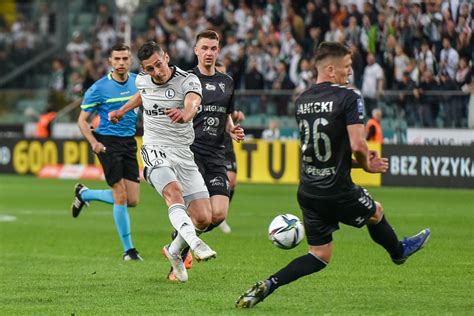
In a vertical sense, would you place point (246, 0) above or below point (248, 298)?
above

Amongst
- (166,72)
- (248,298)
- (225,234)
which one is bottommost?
(225,234)

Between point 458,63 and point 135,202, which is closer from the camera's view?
point 135,202

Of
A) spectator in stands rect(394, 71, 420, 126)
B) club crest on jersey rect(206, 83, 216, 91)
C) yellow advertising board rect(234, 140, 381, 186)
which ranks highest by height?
club crest on jersey rect(206, 83, 216, 91)

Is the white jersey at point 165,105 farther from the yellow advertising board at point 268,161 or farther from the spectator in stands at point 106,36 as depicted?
the spectator in stands at point 106,36

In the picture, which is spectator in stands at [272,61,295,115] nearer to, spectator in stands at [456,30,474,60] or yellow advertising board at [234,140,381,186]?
yellow advertising board at [234,140,381,186]

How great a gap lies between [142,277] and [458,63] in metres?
16.2

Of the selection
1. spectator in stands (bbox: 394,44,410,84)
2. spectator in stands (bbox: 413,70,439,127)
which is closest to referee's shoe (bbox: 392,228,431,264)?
spectator in stands (bbox: 413,70,439,127)

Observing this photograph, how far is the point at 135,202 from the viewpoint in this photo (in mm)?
14055

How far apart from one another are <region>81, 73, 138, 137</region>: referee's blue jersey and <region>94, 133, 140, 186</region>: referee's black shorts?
84 mm

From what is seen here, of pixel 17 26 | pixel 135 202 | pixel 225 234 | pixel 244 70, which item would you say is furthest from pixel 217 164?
pixel 17 26

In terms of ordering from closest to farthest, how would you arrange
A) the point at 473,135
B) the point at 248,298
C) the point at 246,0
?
the point at 248,298 → the point at 473,135 → the point at 246,0

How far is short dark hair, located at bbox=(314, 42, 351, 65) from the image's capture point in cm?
895

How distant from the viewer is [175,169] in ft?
37.0

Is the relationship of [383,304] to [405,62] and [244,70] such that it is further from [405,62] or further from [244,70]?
[244,70]
